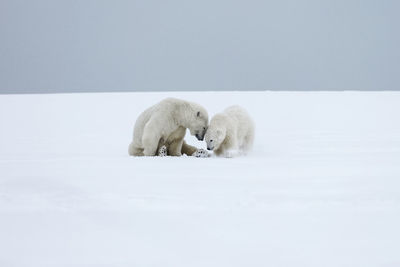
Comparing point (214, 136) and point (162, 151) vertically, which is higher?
point (214, 136)

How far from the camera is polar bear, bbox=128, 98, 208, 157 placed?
5.00m

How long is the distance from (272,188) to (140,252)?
3.73 feet

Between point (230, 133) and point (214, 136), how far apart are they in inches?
11.0

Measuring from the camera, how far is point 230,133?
202 inches

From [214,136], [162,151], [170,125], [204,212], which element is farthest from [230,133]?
[204,212]

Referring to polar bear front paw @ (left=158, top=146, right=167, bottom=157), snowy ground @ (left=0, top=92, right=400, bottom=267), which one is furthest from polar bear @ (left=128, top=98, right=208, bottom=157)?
snowy ground @ (left=0, top=92, right=400, bottom=267)

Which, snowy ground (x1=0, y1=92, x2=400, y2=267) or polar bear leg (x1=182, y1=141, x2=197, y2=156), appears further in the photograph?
polar bear leg (x1=182, y1=141, x2=197, y2=156)

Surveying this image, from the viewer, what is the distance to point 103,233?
2.10 metres

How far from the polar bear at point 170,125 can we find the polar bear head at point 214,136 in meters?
0.17

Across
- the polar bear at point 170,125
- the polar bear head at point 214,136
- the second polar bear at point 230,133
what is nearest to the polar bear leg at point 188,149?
the polar bear at point 170,125

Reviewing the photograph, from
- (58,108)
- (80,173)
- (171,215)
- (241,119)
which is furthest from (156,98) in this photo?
(171,215)

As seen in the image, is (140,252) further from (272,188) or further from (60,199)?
(272,188)

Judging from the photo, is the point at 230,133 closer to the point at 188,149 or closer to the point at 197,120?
the point at 197,120

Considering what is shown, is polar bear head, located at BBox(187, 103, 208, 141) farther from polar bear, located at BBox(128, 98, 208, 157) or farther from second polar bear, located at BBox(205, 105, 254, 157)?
second polar bear, located at BBox(205, 105, 254, 157)
